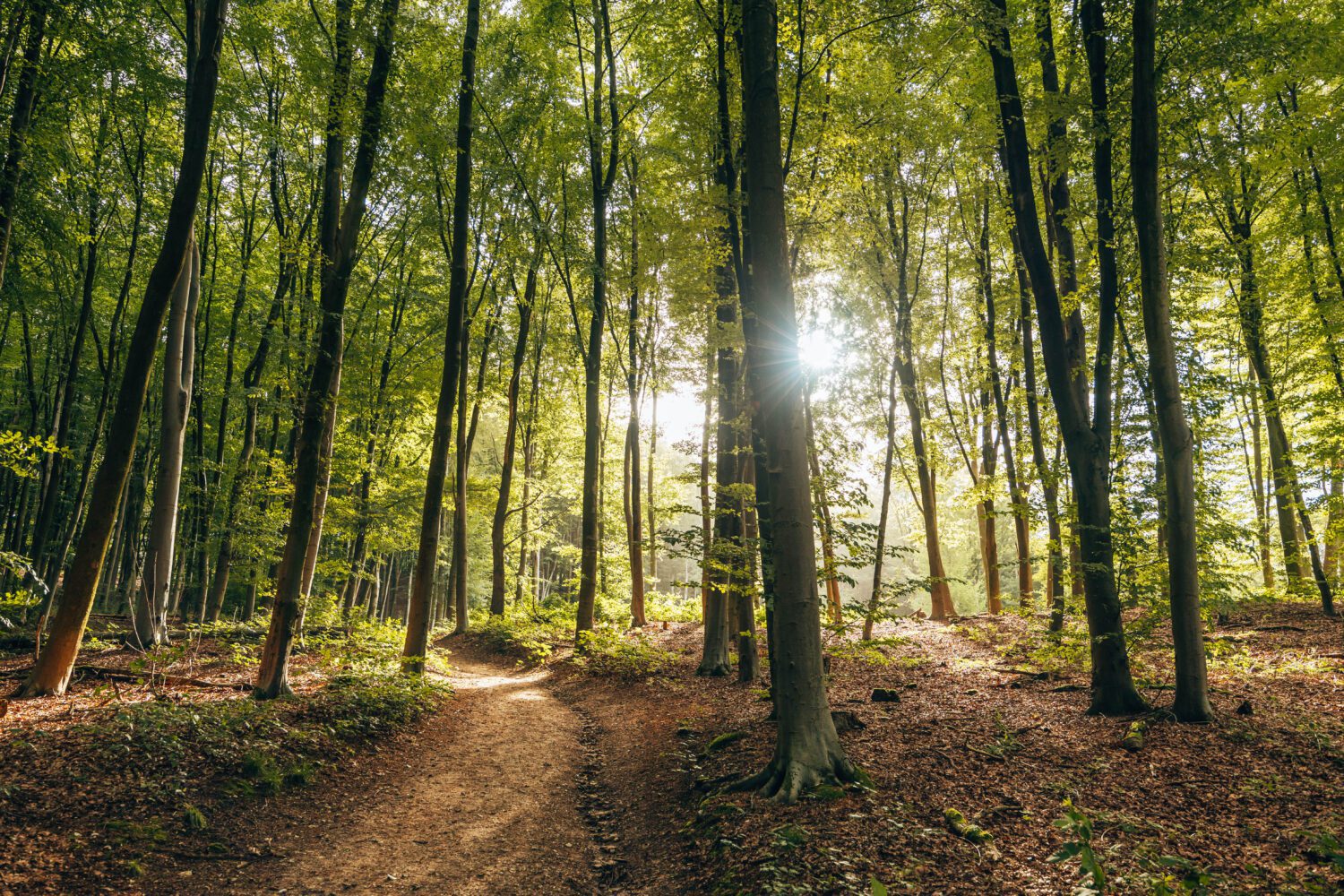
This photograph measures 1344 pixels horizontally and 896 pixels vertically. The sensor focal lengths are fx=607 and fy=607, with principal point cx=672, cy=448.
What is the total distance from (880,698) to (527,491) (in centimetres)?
1582

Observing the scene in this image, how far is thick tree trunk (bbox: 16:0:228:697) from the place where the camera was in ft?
22.3

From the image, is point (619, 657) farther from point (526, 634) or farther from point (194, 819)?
point (194, 819)

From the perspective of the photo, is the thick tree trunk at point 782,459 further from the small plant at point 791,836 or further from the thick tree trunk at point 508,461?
the thick tree trunk at point 508,461

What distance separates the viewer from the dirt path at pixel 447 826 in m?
4.40

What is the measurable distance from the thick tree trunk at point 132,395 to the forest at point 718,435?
0.05 m

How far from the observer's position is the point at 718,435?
37.0 ft

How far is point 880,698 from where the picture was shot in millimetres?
8672

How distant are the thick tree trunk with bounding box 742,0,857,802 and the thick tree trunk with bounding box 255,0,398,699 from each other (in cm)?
581

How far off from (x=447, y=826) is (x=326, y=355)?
20.2ft

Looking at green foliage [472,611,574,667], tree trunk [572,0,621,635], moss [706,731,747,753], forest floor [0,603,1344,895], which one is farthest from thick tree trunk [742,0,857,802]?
green foliage [472,611,574,667]

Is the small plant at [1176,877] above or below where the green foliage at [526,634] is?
above

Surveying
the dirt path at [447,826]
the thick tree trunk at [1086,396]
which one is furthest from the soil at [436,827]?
the thick tree trunk at [1086,396]

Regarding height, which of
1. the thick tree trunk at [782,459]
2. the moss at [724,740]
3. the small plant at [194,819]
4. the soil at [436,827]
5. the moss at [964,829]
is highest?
the thick tree trunk at [782,459]

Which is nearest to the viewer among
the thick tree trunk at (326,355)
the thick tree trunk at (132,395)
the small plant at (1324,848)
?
the small plant at (1324,848)
